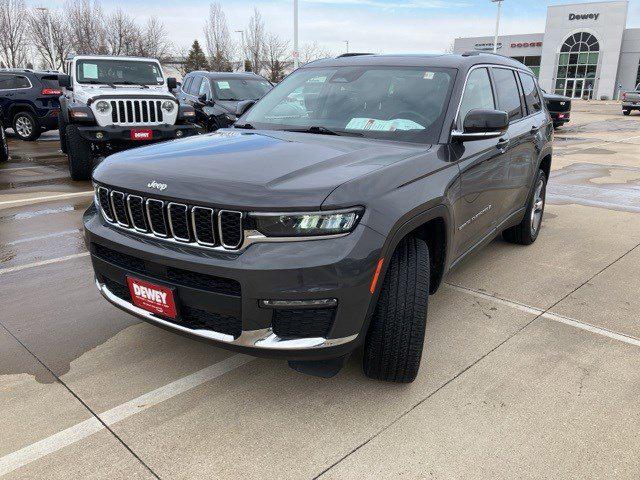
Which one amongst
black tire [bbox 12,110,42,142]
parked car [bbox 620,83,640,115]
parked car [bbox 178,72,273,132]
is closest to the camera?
parked car [bbox 178,72,273,132]

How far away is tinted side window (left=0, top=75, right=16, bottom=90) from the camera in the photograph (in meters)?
13.5

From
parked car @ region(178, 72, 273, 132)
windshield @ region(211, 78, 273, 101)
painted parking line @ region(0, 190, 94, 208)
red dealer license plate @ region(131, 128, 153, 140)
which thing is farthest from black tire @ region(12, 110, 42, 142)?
painted parking line @ region(0, 190, 94, 208)

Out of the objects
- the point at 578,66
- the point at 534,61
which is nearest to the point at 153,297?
A: the point at 578,66

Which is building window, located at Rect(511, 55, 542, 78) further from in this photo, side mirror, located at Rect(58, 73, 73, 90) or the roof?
the roof

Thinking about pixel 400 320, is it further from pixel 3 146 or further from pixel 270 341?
pixel 3 146

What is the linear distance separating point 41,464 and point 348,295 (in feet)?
5.00

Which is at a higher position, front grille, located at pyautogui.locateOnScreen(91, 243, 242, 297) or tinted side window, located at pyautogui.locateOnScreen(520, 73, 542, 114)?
tinted side window, located at pyautogui.locateOnScreen(520, 73, 542, 114)

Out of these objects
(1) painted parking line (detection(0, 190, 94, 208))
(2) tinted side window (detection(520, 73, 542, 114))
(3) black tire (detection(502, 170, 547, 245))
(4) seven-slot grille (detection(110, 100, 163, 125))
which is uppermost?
(2) tinted side window (detection(520, 73, 542, 114))

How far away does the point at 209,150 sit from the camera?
297 cm

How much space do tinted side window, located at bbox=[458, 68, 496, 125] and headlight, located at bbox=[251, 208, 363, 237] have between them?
4.93 ft

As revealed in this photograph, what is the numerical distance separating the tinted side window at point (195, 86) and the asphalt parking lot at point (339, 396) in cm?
823

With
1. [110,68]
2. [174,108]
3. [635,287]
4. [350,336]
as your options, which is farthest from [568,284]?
[110,68]

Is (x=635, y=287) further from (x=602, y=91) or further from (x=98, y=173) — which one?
(x=602, y=91)

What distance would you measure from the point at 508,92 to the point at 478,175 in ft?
4.51
